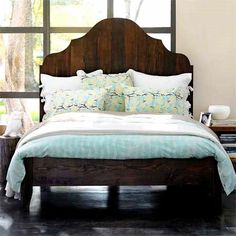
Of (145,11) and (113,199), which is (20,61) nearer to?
(145,11)

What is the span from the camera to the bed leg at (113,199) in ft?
12.3

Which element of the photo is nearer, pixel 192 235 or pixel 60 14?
pixel 192 235

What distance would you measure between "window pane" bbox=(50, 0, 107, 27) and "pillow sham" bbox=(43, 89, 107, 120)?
3.40 ft

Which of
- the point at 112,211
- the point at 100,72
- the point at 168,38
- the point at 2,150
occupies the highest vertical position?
the point at 168,38

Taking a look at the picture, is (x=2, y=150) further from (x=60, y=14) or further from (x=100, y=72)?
(x=60, y=14)

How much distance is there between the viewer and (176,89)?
4.98 meters

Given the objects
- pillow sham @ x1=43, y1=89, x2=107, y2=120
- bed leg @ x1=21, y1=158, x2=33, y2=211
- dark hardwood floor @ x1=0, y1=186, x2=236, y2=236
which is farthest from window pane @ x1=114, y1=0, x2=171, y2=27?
bed leg @ x1=21, y1=158, x2=33, y2=211

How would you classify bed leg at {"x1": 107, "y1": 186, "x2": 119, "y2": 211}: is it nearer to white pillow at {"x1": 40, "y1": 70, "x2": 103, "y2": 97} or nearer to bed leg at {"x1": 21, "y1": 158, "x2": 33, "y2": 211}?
bed leg at {"x1": 21, "y1": 158, "x2": 33, "y2": 211}

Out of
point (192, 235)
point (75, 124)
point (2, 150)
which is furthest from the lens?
point (2, 150)

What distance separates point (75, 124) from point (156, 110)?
1265 millimetres

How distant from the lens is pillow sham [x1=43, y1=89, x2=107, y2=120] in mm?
4770

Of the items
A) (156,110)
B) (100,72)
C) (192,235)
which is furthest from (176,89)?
(192,235)

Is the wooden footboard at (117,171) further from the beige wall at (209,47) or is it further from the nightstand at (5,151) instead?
the beige wall at (209,47)

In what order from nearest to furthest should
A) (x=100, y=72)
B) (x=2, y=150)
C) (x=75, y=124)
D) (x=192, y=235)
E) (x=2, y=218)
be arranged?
(x=192, y=235) → (x=2, y=218) → (x=75, y=124) → (x=2, y=150) → (x=100, y=72)
